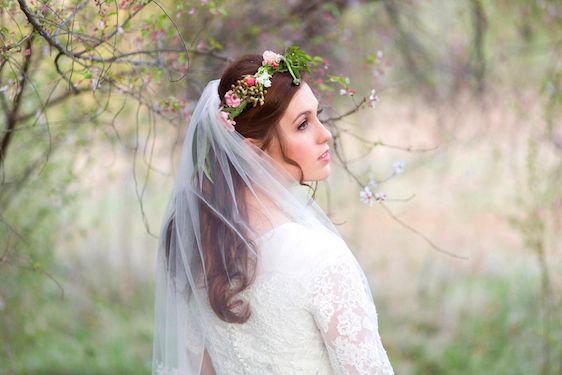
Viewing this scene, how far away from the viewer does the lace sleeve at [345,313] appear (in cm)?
185

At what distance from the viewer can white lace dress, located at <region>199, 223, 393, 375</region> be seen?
185 cm

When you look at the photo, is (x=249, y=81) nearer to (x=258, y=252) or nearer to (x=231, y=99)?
(x=231, y=99)

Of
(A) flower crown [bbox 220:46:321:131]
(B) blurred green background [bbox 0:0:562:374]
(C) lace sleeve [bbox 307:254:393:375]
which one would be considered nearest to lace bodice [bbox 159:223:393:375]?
(C) lace sleeve [bbox 307:254:393:375]

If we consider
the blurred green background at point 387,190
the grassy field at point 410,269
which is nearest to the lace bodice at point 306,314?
the blurred green background at point 387,190

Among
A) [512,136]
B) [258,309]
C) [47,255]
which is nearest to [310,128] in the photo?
[258,309]

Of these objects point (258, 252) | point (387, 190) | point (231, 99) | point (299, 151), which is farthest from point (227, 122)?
point (387, 190)

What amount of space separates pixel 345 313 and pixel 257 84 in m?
0.68

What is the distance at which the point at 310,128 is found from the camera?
6.91 feet

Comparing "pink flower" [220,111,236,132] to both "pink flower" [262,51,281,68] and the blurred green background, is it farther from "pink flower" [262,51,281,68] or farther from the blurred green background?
the blurred green background

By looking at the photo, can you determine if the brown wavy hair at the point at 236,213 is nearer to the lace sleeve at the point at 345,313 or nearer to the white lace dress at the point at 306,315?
the white lace dress at the point at 306,315

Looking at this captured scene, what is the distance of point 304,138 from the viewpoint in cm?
209

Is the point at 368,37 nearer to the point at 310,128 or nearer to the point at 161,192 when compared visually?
the point at 161,192

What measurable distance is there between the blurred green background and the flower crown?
2.51 feet

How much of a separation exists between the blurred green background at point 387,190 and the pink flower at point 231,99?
31.1 inches
